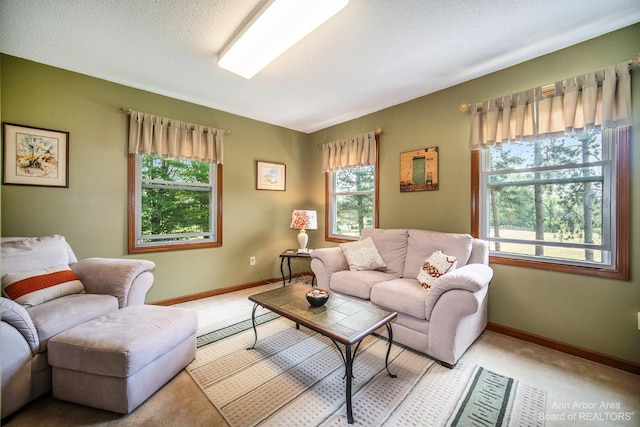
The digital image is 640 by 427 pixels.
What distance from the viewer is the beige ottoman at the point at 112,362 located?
1.51m

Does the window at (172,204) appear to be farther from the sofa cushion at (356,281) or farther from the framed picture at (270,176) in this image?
the sofa cushion at (356,281)

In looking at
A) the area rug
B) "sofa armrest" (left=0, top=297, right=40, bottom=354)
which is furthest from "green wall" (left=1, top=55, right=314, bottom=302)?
the area rug

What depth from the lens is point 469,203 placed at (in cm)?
274

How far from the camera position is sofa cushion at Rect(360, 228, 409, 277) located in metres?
2.89

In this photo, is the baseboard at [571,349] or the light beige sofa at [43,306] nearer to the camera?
the light beige sofa at [43,306]

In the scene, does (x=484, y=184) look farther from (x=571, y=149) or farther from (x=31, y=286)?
(x=31, y=286)

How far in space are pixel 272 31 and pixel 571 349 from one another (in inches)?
135

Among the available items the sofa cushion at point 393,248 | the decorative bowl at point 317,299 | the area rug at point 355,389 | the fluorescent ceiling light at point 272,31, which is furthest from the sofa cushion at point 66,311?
the sofa cushion at point 393,248

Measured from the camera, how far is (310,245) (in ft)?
14.9

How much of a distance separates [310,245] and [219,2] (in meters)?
3.41

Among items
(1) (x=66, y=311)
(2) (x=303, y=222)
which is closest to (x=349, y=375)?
(1) (x=66, y=311)

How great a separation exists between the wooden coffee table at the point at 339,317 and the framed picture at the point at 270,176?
212 cm

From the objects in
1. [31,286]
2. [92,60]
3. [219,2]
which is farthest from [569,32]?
[31,286]

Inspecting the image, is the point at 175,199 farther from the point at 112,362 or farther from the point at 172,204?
the point at 112,362
